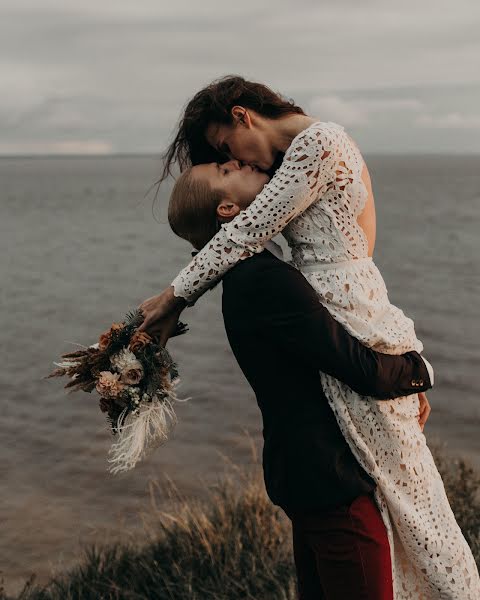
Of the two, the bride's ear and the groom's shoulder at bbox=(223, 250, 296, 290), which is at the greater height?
the bride's ear

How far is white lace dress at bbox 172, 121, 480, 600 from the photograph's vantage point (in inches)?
108

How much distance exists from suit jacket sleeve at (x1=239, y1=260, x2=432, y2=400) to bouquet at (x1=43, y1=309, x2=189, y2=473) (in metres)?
0.46

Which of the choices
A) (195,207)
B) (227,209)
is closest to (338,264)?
(227,209)

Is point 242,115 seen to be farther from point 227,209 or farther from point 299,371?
point 299,371

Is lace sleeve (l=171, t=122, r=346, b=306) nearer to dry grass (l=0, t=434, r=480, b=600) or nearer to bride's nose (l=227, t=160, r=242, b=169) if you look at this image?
bride's nose (l=227, t=160, r=242, b=169)

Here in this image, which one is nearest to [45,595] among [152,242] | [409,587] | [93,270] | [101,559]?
[101,559]

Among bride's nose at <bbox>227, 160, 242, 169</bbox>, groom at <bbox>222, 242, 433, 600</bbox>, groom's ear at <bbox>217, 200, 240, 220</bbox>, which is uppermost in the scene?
bride's nose at <bbox>227, 160, 242, 169</bbox>

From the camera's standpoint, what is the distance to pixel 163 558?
5.36m

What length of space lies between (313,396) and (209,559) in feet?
9.00

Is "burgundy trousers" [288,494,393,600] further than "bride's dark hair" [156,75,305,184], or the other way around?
"bride's dark hair" [156,75,305,184]

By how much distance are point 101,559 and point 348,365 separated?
3.33 m

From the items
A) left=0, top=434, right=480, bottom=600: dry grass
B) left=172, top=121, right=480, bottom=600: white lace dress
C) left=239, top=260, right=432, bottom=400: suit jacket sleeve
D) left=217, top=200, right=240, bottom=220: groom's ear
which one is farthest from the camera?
left=0, top=434, right=480, bottom=600: dry grass

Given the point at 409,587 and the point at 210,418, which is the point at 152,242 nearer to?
the point at 210,418

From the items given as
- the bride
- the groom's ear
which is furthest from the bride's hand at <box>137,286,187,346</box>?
the groom's ear
